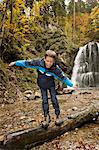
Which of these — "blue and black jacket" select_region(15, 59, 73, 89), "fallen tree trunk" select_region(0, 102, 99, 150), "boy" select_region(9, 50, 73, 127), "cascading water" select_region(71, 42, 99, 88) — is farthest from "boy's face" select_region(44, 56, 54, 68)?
"cascading water" select_region(71, 42, 99, 88)

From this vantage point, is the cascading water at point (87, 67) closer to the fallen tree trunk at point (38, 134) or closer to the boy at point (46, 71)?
the fallen tree trunk at point (38, 134)

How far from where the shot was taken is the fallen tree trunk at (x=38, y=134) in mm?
5027

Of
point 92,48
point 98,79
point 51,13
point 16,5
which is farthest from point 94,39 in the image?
point 16,5

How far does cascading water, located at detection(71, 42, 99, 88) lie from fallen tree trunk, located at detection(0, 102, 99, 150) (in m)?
15.9

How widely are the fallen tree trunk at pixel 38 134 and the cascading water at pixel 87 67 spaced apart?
15.9m

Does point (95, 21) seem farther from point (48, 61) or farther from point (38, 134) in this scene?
point (38, 134)

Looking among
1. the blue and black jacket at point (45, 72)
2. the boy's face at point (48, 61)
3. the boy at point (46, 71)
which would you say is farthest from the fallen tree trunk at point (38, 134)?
the boy's face at point (48, 61)

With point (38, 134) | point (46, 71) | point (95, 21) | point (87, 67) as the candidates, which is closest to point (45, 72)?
point (46, 71)

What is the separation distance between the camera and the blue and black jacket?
17.9 feet

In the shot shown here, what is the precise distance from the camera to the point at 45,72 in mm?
5582

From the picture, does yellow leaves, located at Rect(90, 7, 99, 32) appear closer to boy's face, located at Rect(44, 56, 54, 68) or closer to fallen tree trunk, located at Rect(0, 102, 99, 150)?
fallen tree trunk, located at Rect(0, 102, 99, 150)

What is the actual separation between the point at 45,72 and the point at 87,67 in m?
19.0

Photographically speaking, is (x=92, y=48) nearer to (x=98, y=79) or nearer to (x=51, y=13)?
(x=98, y=79)

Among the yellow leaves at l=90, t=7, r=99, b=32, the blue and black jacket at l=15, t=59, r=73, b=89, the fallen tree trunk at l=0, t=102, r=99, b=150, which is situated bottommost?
the fallen tree trunk at l=0, t=102, r=99, b=150
